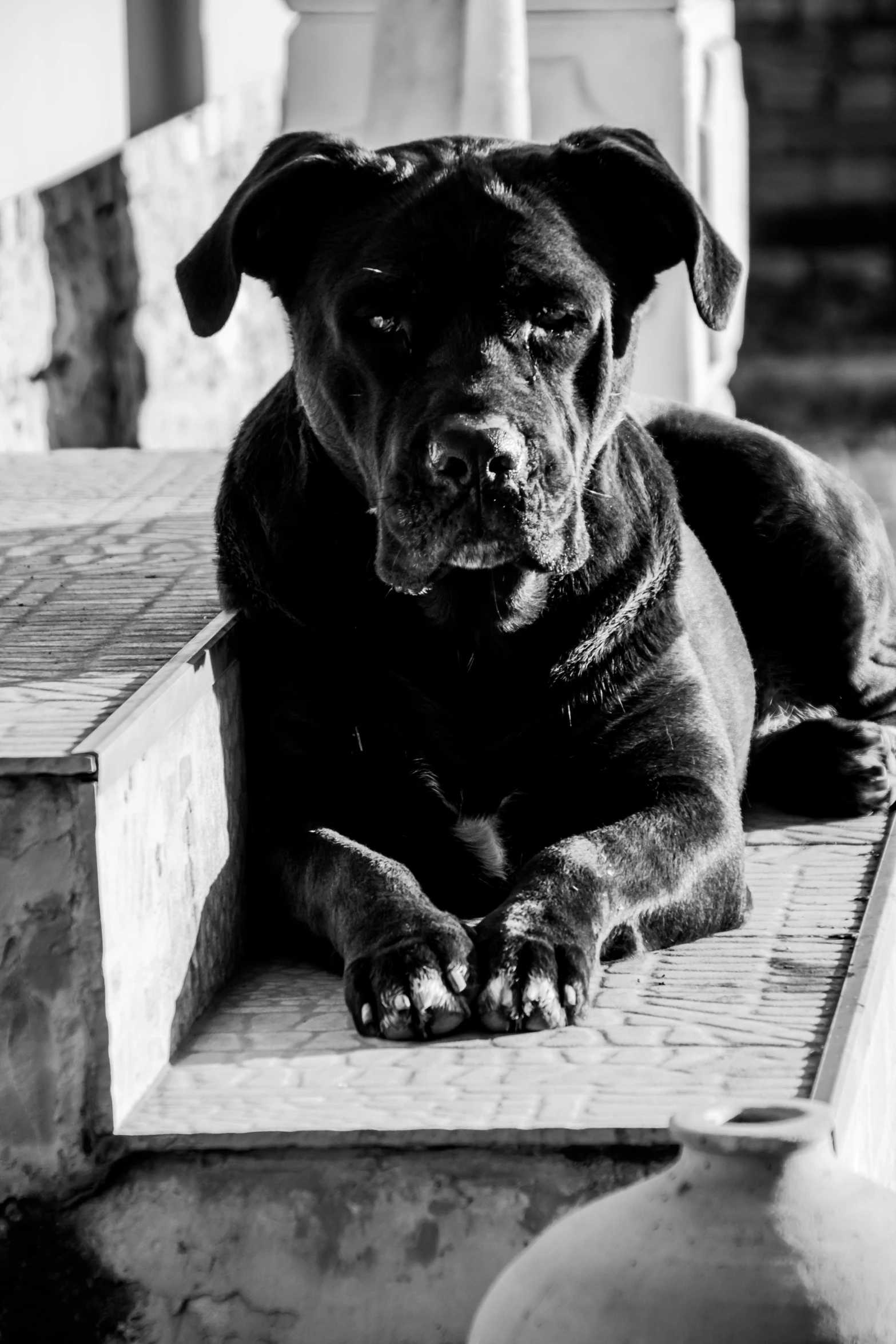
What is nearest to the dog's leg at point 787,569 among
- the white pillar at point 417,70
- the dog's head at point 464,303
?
the dog's head at point 464,303

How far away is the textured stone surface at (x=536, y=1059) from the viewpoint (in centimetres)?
246

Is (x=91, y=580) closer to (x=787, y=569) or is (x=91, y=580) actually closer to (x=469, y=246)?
(x=469, y=246)

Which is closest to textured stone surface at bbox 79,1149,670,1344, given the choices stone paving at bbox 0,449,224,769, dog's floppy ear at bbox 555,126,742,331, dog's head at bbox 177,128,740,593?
stone paving at bbox 0,449,224,769

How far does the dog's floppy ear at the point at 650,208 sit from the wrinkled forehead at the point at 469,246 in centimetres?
15

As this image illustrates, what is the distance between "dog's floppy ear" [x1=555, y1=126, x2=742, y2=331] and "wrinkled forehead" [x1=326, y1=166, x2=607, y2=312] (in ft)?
0.50

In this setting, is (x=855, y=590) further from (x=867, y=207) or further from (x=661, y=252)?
(x=867, y=207)

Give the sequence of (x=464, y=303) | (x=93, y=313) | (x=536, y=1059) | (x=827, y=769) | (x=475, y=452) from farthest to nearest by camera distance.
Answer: (x=93, y=313) < (x=827, y=769) < (x=464, y=303) < (x=475, y=452) < (x=536, y=1059)

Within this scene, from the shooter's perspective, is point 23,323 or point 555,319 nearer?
point 555,319

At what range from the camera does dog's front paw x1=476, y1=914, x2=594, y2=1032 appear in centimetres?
278

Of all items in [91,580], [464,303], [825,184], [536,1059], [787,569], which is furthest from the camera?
[825,184]

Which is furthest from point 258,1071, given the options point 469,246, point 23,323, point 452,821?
point 23,323

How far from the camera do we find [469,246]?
3117mm

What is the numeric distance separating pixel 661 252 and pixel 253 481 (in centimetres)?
81

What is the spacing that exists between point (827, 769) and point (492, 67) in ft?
12.2
